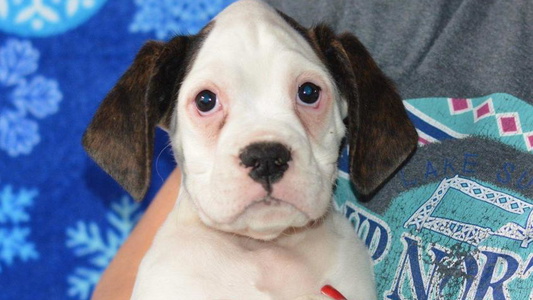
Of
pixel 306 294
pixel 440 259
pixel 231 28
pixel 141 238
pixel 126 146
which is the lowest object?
pixel 141 238

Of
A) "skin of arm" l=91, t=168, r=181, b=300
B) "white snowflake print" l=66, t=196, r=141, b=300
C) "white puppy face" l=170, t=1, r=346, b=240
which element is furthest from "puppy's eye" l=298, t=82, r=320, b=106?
"white snowflake print" l=66, t=196, r=141, b=300

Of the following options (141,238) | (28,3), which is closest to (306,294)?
(141,238)

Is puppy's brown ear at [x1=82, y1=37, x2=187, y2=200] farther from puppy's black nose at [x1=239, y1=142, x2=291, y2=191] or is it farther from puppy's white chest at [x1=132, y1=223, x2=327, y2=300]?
puppy's black nose at [x1=239, y1=142, x2=291, y2=191]

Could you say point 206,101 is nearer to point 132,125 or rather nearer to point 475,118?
point 132,125

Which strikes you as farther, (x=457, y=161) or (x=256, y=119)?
(x=457, y=161)

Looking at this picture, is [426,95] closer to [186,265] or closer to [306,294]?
[306,294]

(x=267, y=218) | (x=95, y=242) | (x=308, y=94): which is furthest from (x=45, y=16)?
(x=267, y=218)
